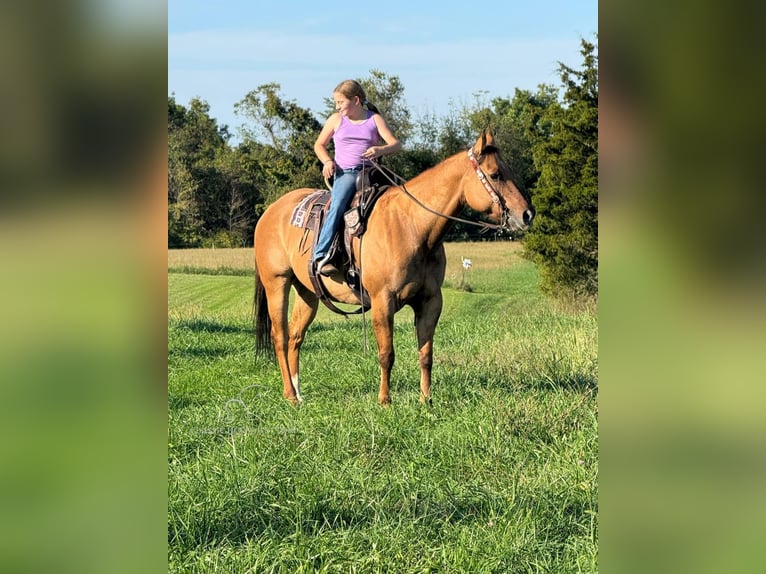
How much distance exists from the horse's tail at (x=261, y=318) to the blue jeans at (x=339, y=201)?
58.1 inches

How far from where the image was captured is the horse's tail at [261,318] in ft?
25.6

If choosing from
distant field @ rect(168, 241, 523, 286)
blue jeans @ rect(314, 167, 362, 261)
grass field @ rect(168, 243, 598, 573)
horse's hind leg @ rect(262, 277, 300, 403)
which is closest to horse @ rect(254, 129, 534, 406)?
blue jeans @ rect(314, 167, 362, 261)

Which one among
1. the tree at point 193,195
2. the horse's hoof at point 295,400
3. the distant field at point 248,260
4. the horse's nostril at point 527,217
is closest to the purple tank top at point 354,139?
the horse's nostril at point 527,217

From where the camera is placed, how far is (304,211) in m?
6.98

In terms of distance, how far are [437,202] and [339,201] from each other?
811mm


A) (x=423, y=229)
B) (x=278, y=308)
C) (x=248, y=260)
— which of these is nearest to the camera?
(x=423, y=229)

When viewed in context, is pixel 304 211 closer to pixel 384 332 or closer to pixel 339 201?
pixel 339 201

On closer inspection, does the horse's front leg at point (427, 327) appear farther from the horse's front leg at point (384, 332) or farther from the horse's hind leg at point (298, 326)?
A: the horse's hind leg at point (298, 326)

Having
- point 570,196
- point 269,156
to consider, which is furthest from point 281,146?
point 570,196

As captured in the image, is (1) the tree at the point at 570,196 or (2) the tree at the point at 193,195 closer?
(1) the tree at the point at 570,196

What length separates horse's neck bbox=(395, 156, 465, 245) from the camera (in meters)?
6.24

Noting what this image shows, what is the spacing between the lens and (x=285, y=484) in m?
3.78
